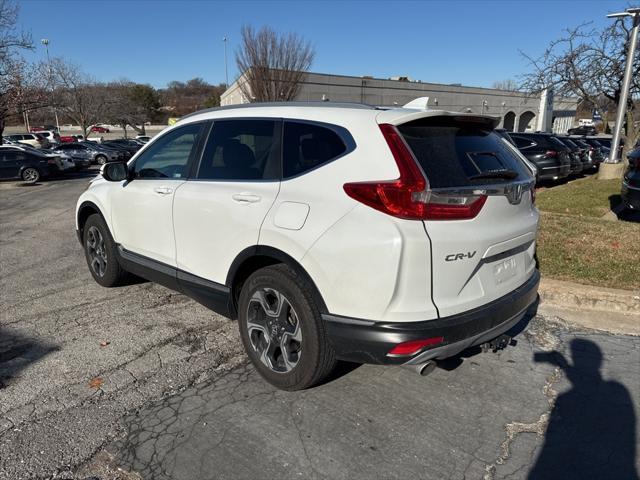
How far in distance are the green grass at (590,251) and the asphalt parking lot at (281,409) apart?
1100mm

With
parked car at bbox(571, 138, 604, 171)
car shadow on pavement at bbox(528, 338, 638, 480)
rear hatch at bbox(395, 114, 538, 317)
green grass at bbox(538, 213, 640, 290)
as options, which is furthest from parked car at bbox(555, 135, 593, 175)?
rear hatch at bbox(395, 114, 538, 317)

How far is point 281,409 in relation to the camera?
2855mm

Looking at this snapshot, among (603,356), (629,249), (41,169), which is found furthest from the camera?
(41,169)

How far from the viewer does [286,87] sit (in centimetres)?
2862

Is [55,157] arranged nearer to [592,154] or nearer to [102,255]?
[102,255]

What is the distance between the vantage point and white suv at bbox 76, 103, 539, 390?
238cm

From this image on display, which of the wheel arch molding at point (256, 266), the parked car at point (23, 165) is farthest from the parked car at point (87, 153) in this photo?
the wheel arch molding at point (256, 266)

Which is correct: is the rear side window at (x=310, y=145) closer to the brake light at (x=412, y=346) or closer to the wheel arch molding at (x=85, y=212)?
the brake light at (x=412, y=346)

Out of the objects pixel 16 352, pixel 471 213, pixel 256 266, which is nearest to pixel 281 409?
pixel 256 266

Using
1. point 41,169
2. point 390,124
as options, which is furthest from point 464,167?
point 41,169

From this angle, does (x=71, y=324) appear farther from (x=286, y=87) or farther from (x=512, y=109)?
(x=512, y=109)

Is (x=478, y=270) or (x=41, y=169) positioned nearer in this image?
(x=478, y=270)

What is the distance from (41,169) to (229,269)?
1892 cm

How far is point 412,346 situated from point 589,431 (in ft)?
4.23
